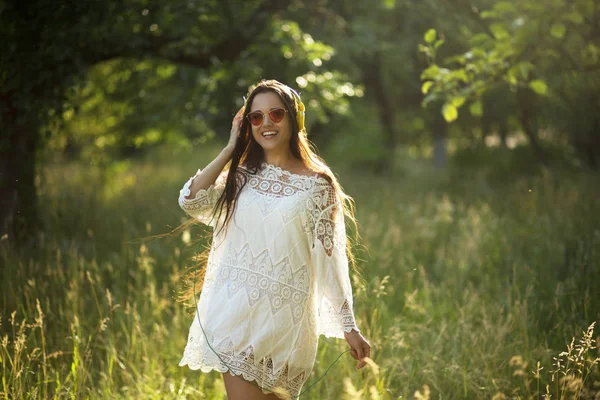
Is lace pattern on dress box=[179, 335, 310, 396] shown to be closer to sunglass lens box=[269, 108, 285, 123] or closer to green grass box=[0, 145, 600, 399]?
green grass box=[0, 145, 600, 399]

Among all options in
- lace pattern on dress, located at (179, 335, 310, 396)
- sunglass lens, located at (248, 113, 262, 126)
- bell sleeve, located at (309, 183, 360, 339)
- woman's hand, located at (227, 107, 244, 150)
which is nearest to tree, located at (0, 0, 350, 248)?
woman's hand, located at (227, 107, 244, 150)

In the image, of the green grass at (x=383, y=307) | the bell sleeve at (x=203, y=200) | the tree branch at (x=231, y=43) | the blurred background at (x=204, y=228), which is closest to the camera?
the bell sleeve at (x=203, y=200)

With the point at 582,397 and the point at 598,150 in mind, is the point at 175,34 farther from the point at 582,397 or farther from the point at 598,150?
the point at 598,150

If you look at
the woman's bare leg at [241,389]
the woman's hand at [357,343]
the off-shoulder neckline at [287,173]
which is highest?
the off-shoulder neckline at [287,173]

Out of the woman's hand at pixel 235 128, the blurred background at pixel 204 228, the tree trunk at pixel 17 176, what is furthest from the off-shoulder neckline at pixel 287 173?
the tree trunk at pixel 17 176

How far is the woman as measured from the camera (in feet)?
8.52

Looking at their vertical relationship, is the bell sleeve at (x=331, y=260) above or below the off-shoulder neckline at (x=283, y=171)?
below

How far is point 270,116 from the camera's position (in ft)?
9.09

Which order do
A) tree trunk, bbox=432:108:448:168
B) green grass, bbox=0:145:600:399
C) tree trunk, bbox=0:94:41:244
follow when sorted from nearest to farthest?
1. green grass, bbox=0:145:600:399
2. tree trunk, bbox=0:94:41:244
3. tree trunk, bbox=432:108:448:168

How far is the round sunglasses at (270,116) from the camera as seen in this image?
278 centimetres

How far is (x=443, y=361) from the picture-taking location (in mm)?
3875

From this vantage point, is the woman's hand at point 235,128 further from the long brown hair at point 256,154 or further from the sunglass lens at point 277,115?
the sunglass lens at point 277,115

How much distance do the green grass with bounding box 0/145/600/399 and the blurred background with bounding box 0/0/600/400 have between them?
0.09 ft

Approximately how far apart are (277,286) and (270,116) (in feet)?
2.64
